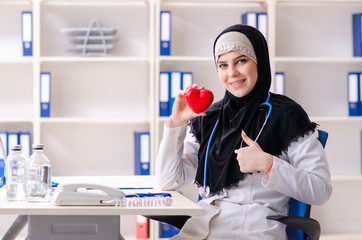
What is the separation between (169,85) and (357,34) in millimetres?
1373

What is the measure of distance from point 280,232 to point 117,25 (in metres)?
2.33

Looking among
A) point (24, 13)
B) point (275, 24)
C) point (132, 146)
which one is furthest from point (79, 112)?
point (275, 24)

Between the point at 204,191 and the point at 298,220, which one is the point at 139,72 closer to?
the point at 204,191

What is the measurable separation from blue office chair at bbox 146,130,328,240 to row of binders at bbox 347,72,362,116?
1.87m

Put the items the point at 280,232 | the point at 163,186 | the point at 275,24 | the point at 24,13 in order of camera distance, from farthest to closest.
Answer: the point at 275,24
the point at 24,13
the point at 163,186
the point at 280,232

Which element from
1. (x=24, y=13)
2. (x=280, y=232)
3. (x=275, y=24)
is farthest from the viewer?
(x=275, y=24)

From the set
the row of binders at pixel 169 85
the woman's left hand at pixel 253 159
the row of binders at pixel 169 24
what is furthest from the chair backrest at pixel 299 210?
the row of binders at pixel 169 24

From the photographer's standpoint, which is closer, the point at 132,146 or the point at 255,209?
the point at 255,209

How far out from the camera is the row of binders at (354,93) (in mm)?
3605

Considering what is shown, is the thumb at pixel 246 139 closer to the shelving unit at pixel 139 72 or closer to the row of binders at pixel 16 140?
the shelving unit at pixel 139 72

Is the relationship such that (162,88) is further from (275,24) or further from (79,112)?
(275,24)

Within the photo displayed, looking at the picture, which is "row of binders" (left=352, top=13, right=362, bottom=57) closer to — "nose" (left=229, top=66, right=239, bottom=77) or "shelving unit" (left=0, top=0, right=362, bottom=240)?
"shelving unit" (left=0, top=0, right=362, bottom=240)

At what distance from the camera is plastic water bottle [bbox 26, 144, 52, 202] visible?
1.66 metres

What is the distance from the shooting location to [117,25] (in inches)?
148
